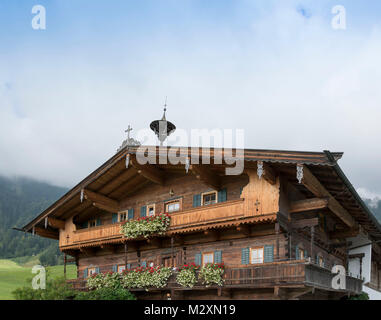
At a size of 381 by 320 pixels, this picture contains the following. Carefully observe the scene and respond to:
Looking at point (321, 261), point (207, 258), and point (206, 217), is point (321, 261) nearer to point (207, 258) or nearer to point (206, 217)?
point (207, 258)

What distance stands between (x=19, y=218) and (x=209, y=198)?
14835 centimetres

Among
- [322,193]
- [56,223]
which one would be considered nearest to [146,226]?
[56,223]

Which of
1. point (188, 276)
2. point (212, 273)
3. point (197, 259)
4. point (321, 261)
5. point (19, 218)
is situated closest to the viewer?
point (212, 273)

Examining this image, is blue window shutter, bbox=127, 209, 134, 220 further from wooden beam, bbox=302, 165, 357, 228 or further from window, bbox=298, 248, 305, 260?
wooden beam, bbox=302, 165, 357, 228

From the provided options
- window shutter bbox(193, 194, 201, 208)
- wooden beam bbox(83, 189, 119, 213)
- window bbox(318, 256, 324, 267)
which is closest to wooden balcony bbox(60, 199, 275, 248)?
window shutter bbox(193, 194, 201, 208)

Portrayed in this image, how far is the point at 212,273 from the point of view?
20000 millimetres

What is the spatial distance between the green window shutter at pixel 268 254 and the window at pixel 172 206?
18.7ft

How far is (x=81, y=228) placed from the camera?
29516 mm

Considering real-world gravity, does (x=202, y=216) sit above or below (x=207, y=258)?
above

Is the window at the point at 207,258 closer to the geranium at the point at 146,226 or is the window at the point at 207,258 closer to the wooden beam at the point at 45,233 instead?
the geranium at the point at 146,226

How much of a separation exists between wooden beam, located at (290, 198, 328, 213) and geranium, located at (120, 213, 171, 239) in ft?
19.9

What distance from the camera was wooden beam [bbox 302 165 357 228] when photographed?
1895cm

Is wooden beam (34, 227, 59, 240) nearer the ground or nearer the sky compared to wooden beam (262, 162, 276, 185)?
nearer the ground
